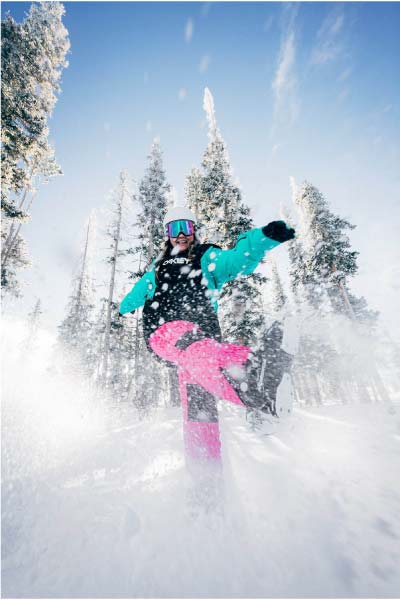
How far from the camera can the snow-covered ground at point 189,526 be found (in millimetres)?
1515

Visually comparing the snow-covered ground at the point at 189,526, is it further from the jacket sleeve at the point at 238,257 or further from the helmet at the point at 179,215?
the helmet at the point at 179,215

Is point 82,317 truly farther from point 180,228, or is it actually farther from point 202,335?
point 202,335

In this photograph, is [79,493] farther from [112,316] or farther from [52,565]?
[112,316]

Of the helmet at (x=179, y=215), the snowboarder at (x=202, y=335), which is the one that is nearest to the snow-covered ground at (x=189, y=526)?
the snowboarder at (x=202, y=335)

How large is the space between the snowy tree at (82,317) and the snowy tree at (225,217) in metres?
11.9

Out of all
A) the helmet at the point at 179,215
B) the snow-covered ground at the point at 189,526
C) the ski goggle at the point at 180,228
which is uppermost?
the helmet at the point at 179,215

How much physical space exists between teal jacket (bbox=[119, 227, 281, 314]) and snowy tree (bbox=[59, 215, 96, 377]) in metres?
19.5

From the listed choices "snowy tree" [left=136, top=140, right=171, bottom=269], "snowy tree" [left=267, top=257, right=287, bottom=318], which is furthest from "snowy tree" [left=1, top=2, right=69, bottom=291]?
"snowy tree" [left=267, top=257, right=287, bottom=318]

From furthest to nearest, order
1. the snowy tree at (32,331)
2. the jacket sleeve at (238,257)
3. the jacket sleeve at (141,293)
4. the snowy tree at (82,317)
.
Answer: the snowy tree at (32,331) < the snowy tree at (82,317) < the jacket sleeve at (141,293) < the jacket sleeve at (238,257)

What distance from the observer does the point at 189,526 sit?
6.52 feet

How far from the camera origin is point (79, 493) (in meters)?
2.34

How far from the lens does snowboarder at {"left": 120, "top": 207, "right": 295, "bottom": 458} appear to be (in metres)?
2.69

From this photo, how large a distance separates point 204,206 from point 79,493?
12979 millimetres

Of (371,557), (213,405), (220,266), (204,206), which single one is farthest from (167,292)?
(204,206)
